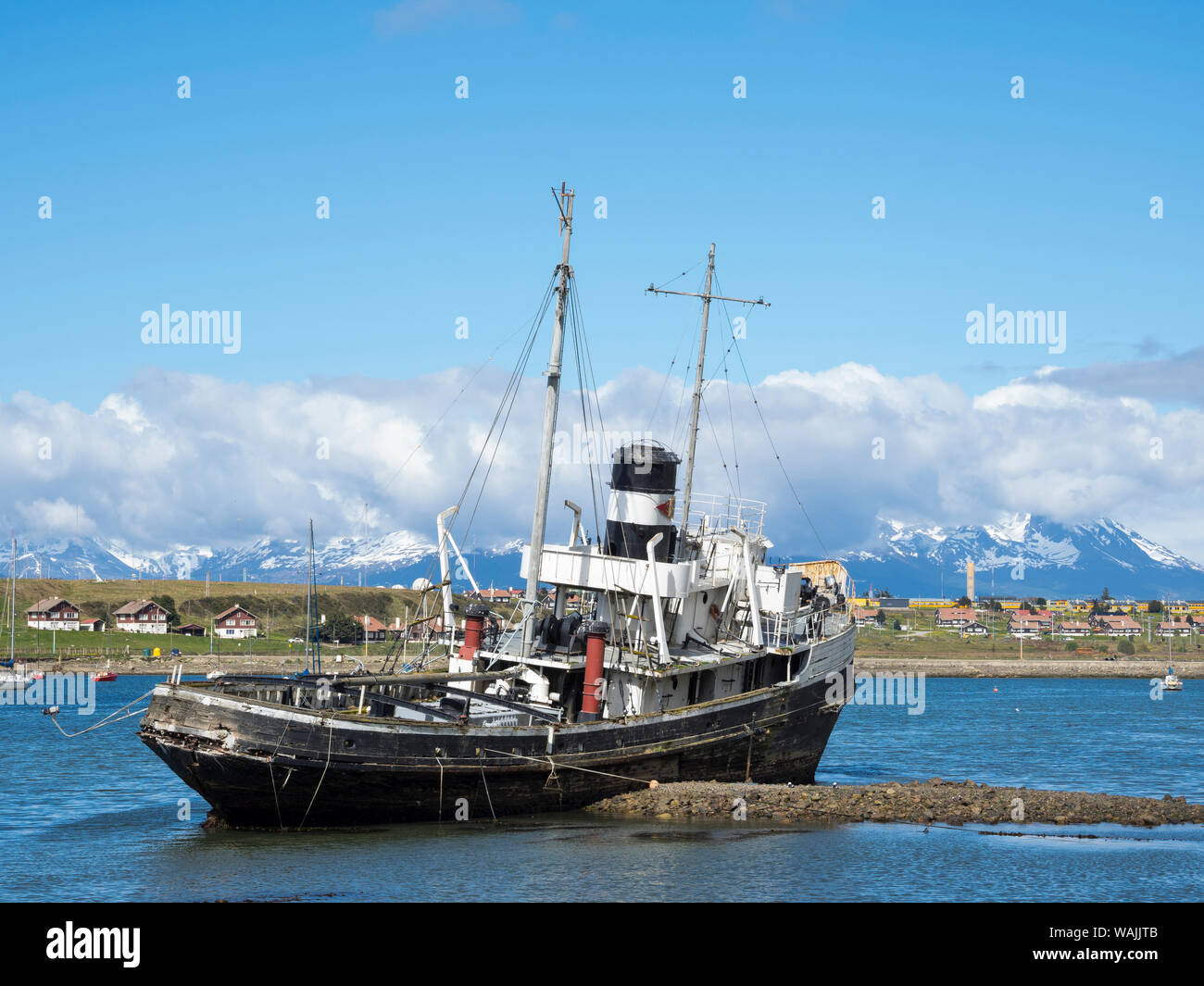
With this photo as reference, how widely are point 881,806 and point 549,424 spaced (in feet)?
44.8

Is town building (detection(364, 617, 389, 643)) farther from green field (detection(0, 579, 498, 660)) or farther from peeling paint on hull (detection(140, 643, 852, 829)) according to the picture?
peeling paint on hull (detection(140, 643, 852, 829))

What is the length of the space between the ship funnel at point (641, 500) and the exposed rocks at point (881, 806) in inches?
279

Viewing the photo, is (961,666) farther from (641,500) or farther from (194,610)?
(641,500)

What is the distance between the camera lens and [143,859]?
26.8 metres

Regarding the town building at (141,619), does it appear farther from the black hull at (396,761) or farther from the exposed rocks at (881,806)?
the exposed rocks at (881,806)

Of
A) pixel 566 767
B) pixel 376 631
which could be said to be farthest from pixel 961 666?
pixel 566 767

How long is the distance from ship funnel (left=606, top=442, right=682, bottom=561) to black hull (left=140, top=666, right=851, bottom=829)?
521cm

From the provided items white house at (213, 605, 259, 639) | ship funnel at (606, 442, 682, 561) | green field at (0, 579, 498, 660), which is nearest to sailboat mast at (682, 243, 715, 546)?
ship funnel at (606, 442, 682, 561)

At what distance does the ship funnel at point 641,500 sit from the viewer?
1428 inches

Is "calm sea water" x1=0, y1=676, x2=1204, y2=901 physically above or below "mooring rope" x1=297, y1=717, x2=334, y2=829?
below

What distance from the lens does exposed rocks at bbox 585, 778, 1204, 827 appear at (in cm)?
3228
